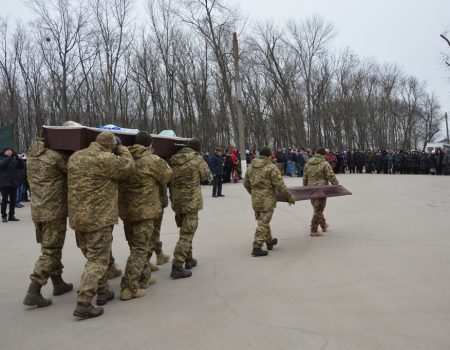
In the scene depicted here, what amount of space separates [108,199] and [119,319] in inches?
51.0

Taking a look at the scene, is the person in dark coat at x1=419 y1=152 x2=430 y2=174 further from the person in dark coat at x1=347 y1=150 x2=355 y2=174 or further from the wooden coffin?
the wooden coffin

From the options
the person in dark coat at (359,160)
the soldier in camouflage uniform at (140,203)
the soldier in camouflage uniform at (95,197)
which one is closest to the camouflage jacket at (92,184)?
the soldier in camouflage uniform at (95,197)

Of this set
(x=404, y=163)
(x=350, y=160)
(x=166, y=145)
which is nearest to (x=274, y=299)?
(x=166, y=145)

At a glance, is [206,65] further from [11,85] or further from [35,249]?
[35,249]

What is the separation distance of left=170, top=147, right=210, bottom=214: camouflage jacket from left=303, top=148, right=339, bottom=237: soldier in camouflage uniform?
131 inches

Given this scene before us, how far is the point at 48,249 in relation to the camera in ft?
16.3

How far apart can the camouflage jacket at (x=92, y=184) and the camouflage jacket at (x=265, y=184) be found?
3.15 meters

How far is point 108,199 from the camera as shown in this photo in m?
4.72

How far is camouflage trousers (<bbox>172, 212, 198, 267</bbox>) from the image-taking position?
601cm

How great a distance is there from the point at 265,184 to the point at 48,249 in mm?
3732

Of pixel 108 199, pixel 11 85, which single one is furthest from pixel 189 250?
pixel 11 85

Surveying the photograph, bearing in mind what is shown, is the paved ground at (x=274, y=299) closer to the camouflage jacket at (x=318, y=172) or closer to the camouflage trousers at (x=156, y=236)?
the camouflage trousers at (x=156, y=236)

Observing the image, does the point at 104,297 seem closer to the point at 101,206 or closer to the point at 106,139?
the point at 101,206

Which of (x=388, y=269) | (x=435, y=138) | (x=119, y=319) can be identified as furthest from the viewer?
(x=435, y=138)
